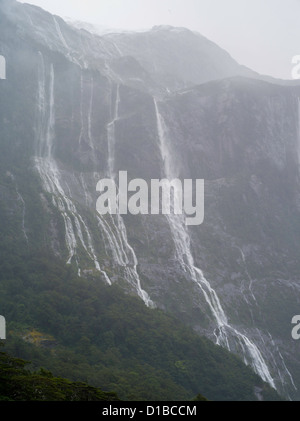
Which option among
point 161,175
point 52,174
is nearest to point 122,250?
point 52,174

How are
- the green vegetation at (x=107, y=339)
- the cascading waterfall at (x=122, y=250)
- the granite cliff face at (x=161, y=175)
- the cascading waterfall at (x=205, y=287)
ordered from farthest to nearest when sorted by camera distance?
the granite cliff face at (x=161, y=175), the cascading waterfall at (x=122, y=250), the cascading waterfall at (x=205, y=287), the green vegetation at (x=107, y=339)

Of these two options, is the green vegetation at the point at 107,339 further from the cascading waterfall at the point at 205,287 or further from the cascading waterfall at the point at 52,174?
the cascading waterfall at the point at 205,287

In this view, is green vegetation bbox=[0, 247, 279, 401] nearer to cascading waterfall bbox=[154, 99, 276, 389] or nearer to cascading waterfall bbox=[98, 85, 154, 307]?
cascading waterfall bbox=[98, 85, 154, 307]

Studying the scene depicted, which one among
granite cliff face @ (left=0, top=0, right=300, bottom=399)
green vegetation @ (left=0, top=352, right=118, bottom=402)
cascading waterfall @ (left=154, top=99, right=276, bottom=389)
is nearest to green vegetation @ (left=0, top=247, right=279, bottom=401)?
granite cliff face @ (left=0, top=0, right=300, bottom=399)

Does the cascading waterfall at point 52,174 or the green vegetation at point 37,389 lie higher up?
the cascading waterfall at point 52,174

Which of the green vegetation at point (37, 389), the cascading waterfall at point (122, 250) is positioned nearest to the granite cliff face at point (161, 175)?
the cascading waterfall at point (122, 250)

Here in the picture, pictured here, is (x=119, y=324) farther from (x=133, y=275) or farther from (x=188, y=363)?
(x=133, y=275)
